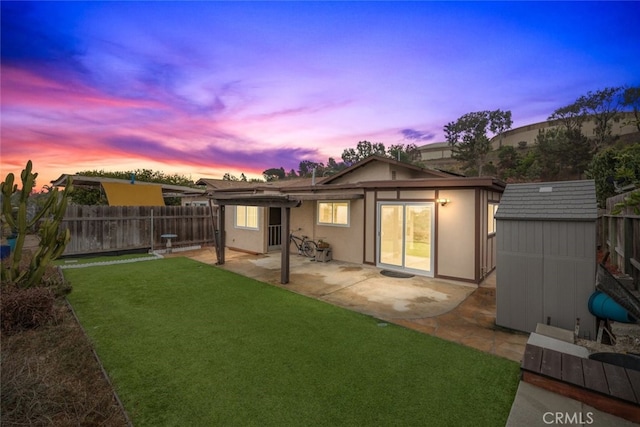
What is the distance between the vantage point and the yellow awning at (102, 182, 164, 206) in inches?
499

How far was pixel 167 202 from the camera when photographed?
63.0 ft

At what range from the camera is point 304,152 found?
35000 millimetres

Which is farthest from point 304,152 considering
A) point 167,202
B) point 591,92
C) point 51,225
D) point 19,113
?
point 591,92

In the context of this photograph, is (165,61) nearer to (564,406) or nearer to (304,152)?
(564,406)

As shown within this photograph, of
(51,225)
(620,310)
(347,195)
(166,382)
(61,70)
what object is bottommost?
(166,382)

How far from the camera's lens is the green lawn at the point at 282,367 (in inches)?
101

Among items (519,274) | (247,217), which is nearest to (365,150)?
(247,217)

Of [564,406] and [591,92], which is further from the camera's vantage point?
[591,92]

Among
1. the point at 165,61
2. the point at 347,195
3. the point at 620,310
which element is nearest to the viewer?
the point at 620,310

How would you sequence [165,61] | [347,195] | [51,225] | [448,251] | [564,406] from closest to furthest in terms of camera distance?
[564,406]
[51,225]
[448,251]
[347,195]
[165,61]

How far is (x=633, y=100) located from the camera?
30969 millimetres

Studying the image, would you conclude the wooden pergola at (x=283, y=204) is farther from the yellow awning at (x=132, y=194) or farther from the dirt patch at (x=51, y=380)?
the yellow awning at (x=132, y=194)

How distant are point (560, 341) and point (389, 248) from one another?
517 cm

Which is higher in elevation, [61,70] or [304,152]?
[304,152]
